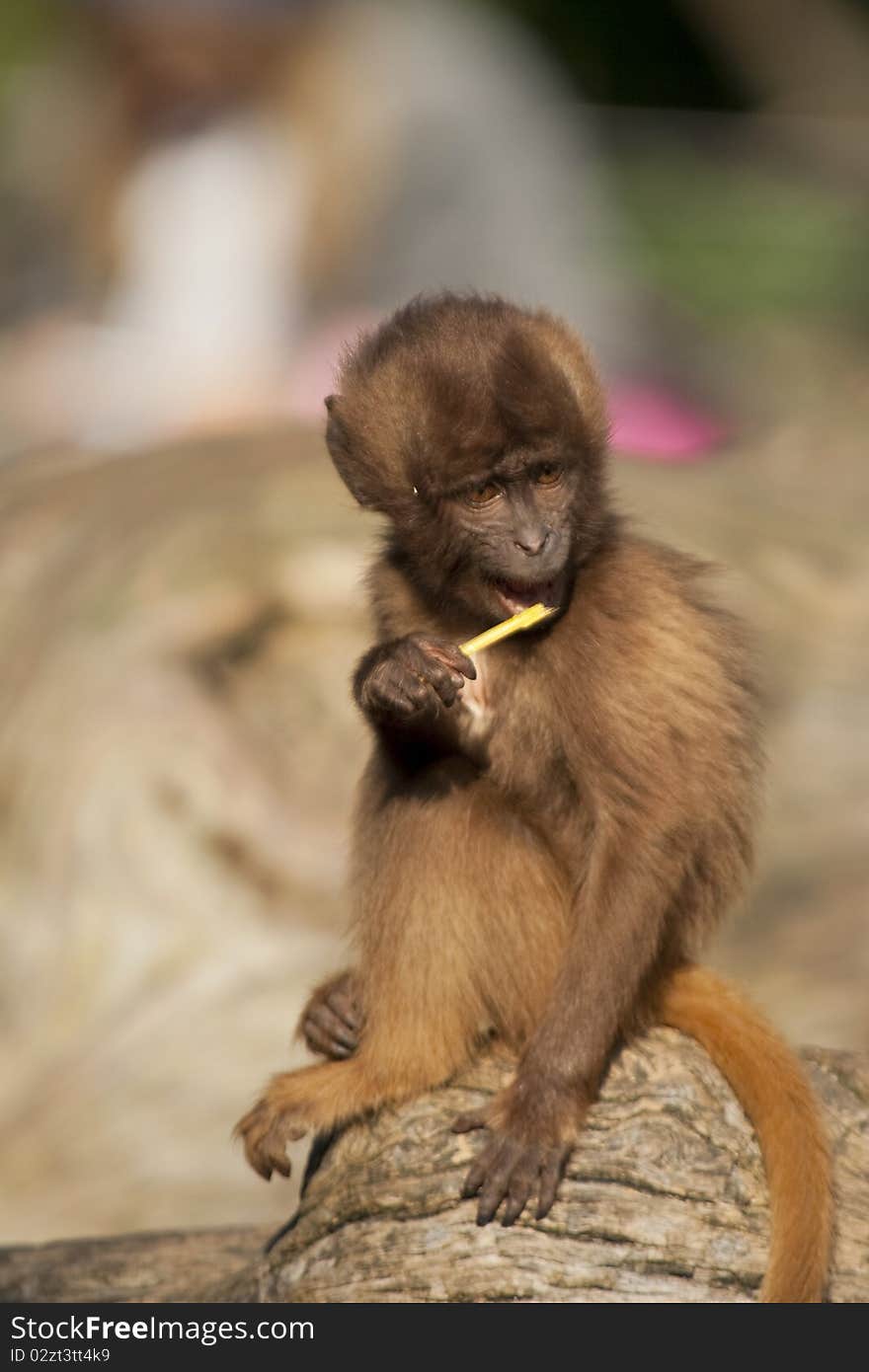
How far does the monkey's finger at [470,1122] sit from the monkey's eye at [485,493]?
1344mm

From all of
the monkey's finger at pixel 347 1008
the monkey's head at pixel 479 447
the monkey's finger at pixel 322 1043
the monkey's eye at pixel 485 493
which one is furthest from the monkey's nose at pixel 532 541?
the monkey's finger at pixel 322 1043

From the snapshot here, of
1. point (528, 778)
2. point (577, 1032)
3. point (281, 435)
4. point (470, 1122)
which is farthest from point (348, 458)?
point (281, 435)

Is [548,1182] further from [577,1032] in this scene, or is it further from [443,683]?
[443,683]

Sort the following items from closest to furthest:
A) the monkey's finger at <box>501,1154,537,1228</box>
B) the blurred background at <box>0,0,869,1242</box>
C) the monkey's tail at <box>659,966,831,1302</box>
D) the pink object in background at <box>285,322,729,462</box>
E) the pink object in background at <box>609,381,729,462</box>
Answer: the monkey's tail at <box>659,966,831,1302</box> → the monkey's finger at <box>501,1154,537,1228</box> → the blurred background at <box>0,0,869,1242</box> → the pink object in background at <box>285,322,729,462</box> → the pink object in background at <box>609,381,729,462</box>

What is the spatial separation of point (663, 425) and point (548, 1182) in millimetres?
9158

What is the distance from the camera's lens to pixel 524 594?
4.52m

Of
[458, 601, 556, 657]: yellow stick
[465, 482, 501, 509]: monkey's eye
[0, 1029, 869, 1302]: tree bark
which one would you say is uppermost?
[465, 482, 501, 509]: monkey's eye

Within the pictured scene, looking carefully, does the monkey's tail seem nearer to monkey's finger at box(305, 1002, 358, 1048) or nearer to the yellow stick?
monkey's finger at box(305, 1002, 358, 1048)

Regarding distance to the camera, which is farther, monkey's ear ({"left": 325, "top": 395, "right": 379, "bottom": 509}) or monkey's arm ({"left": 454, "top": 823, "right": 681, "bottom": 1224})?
monkey's ear ({"left": 325, "top": 395, "right": 379, "bottom": 509})

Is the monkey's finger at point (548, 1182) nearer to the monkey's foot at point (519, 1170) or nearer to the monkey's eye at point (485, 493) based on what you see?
the monkey's foot at point (519, 1170)

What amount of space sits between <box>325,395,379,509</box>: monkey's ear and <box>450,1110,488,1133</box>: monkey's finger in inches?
55.5

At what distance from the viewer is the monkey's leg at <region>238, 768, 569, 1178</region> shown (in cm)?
449

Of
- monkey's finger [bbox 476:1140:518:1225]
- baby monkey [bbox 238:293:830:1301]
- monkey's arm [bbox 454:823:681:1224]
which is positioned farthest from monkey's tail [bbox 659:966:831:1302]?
monkey's finger [bbox 476:1140:518:1225]

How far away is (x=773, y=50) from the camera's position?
17453 mm
